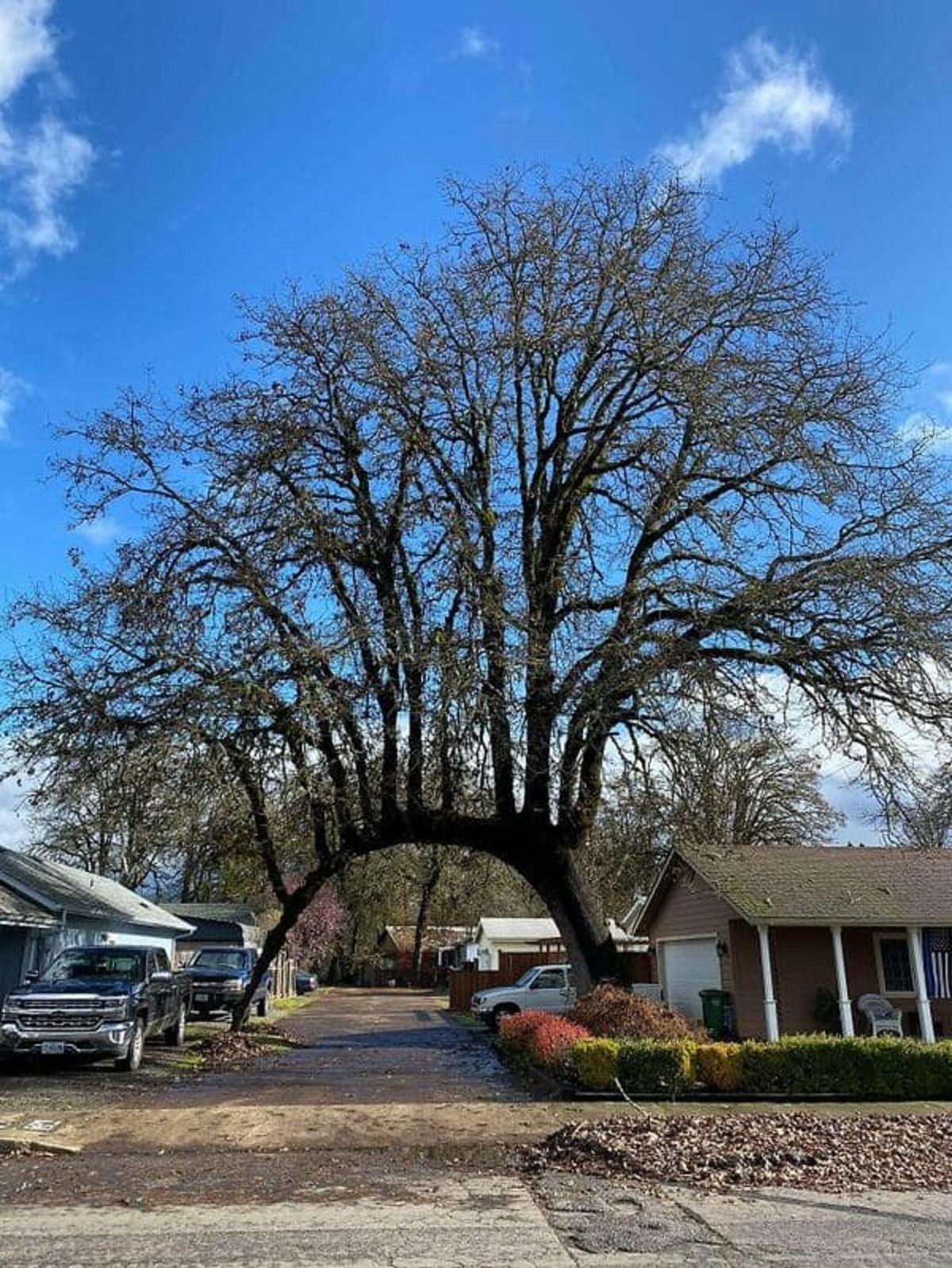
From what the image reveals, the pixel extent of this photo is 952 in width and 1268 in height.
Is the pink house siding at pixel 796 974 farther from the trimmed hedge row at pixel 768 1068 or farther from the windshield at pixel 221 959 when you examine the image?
the windshield at pixel 221 959

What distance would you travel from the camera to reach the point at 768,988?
20.5m

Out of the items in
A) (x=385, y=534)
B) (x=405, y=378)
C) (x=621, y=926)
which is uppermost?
(x=405, y=378)

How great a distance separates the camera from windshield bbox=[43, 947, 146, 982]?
1784cm

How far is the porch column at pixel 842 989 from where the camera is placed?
20320mm

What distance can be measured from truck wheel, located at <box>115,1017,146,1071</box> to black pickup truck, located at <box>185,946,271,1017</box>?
483 inches

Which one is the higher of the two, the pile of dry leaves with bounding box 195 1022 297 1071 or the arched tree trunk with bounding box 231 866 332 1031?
the arched tree trunk with bounding box 231 866 332 1031

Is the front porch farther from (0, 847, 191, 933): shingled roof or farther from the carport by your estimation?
(0, 847, 191, 933): shingled roof

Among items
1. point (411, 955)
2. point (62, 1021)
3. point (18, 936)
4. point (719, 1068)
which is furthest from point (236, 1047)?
point (411, 955)

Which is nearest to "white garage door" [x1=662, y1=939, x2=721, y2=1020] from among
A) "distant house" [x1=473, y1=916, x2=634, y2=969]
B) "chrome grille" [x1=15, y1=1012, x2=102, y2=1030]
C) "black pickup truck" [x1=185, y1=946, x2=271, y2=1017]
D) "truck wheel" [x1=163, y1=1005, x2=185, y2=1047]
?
"truck wheel" [x1=163, y1=1005, x2=185, y2=1047]

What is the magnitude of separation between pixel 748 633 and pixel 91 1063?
13370mm

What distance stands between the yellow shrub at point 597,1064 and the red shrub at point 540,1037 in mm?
688

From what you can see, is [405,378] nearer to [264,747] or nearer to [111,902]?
[264,747]

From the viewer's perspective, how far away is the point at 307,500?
1791 centimetres

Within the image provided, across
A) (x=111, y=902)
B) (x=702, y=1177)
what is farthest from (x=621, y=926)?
(x=702, y=1177)
